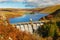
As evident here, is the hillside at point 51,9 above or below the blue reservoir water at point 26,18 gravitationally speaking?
above

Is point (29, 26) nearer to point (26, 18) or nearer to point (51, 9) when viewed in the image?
point (26, 18)

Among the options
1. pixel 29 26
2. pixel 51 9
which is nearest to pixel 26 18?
pixel 29 26

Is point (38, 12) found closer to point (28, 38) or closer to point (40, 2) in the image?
point (40, 2)

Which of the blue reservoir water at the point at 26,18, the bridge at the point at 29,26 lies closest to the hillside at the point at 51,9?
the blue reservoir water at the point at 26,18

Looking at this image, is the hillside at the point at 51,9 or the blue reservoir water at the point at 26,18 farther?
the hillside at the point at 51,9

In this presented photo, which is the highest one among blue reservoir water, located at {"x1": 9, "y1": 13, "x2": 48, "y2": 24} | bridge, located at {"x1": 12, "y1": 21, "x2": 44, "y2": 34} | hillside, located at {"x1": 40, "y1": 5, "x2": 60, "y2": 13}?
hillside, located at {"x1": 40, "y1": 5, "x2": 60, "y2": 13}

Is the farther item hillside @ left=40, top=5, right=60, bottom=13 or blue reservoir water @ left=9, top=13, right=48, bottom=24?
hillside @ left=40, top=5, right=60, bottom=13

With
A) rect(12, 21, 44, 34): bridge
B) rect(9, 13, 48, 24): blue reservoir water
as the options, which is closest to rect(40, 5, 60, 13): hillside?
rect(9, 13, 48, 24): blue reservoir water

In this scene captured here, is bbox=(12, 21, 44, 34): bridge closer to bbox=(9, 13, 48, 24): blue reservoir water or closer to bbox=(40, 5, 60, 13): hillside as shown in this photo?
bbox=(9, 13, 48, 24): blue reservoir water

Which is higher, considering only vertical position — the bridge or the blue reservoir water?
the blue reservoir water

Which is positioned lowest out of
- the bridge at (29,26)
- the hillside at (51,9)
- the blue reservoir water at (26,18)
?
the bridge at (29,26)

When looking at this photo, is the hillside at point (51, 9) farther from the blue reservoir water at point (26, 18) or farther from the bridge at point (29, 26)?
the bridge at point (29, 26)
